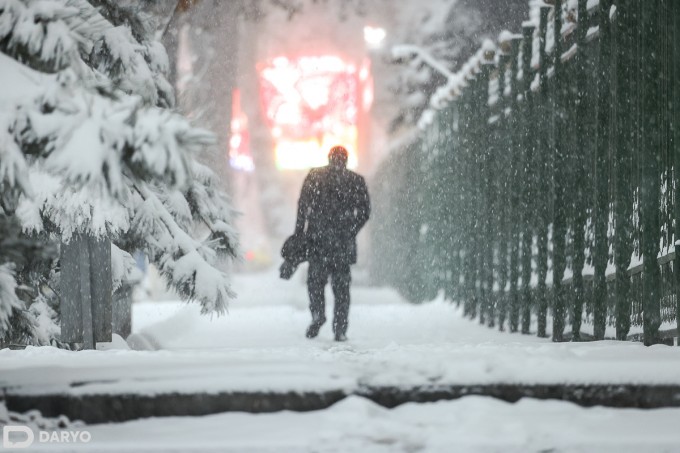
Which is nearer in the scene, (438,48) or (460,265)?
(460,265)

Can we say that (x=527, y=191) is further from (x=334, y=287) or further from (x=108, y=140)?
(x=108, y=140)

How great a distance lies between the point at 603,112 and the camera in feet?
19.2

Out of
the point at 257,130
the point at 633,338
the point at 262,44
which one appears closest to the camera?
the point at 633,338

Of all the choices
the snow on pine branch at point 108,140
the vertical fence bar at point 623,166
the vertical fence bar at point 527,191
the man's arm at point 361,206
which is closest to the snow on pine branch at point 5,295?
the snow on pine branch at point 108,140

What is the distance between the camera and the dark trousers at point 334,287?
8.13 m

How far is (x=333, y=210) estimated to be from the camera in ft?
26.6

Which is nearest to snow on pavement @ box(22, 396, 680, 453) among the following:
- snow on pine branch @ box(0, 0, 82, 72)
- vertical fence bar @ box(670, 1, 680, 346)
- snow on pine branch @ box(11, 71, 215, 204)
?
snow on pine branch @ box(11, 71, 215, 204)

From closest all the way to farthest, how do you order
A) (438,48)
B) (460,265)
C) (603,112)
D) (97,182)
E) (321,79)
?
1. (97,182)
2. (603,112)
3. (460,265)
4. (438,48)
5. (321,79)

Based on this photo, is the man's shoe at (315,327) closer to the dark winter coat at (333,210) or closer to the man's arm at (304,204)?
the dark winter coat at (333,210)

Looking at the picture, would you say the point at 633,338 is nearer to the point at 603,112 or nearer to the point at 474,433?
the point at 603,112

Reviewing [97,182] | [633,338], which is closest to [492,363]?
[97,182]

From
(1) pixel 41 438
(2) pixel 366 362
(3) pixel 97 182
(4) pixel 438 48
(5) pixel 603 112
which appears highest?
(4) pixel 438 48

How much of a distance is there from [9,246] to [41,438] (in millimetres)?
724

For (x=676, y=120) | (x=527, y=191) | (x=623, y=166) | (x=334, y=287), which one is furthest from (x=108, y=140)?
(x=527, y=191)
